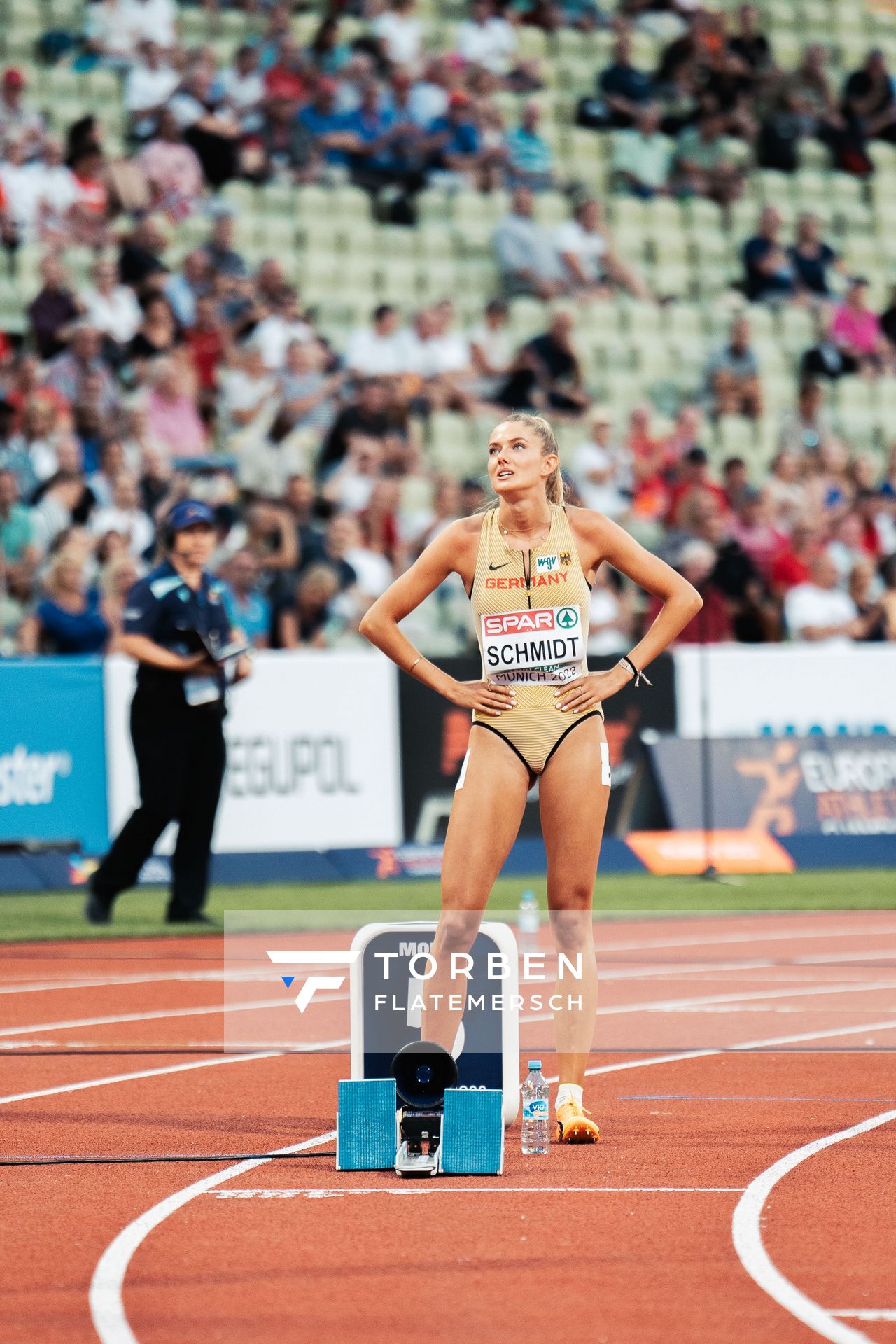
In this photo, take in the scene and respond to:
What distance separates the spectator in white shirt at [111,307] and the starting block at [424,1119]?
12178mm

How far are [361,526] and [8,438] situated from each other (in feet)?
9.26

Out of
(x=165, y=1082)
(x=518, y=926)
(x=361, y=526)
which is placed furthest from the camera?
(x=361, y=526)

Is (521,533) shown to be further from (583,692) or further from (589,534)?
(583,692)

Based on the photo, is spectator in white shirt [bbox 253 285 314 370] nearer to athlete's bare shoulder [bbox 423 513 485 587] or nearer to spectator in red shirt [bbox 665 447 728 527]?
spectator in red shirt [bbox 665 447 728 527]

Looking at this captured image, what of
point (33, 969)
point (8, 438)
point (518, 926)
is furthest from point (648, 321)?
point (33, 969)

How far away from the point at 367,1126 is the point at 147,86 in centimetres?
1546

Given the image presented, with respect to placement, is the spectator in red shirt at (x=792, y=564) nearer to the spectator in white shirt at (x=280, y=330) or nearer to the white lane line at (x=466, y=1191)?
the spectator in white shirt at (x=280, y=330)

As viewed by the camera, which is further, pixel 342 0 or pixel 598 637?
pixel 342 0

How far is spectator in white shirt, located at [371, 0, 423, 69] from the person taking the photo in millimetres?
21656

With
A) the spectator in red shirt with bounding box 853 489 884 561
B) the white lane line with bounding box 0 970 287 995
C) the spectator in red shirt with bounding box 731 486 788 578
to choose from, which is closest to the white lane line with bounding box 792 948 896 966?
the white lane line with bounding box 0 970 287 995

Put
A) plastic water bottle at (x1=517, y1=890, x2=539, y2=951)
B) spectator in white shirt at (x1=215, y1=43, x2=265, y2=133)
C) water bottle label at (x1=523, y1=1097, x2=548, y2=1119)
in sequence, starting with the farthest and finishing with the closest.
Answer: spectator in white shirt at (x1=215, y1=43, x2=265, y2=133), plastic water bottle at (x1=517, y1=890, x2=539, y2=951), water bottle label at (x1=523, y1=1097, x2=548, y2=1119)

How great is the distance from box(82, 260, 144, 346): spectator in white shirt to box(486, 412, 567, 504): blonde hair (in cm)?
1119

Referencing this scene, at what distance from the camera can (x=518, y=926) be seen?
12102 mm

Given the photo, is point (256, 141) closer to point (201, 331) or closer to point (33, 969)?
point (201, 331)
